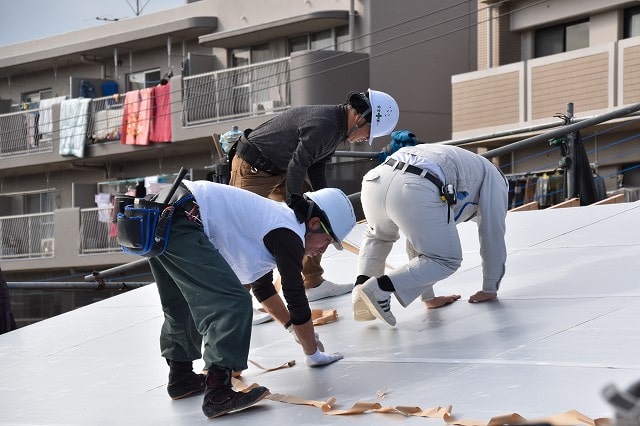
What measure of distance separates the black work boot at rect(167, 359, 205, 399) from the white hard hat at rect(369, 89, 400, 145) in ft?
5.96

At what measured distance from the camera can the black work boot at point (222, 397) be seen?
4.83 m

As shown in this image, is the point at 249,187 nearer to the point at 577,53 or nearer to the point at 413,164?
the point at 413,164

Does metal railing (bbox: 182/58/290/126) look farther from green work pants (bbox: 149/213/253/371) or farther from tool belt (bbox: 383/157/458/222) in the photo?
green work pants (bbox: 149/213/253/371)

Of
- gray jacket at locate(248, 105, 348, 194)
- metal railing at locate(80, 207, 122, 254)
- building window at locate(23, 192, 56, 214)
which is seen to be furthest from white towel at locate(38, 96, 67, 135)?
gray jacket at locate(248, 105, 348, 194)

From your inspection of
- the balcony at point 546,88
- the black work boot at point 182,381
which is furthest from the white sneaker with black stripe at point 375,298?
the balcony at point 546,88

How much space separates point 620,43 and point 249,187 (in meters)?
14.2

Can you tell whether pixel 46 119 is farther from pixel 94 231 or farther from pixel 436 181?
pixel 436 181

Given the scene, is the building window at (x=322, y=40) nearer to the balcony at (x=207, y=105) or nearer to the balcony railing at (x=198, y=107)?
the balcony at (x=207, y=105)

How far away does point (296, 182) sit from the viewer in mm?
6434

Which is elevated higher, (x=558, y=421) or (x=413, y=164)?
(x=413, y=164)

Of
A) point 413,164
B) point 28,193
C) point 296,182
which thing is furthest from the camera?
point 28,193

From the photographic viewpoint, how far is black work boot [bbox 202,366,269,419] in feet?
15.8

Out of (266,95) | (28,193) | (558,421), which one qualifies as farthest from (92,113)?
(558,421)

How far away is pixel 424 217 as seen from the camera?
573 cm
